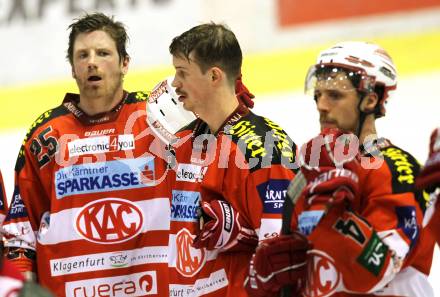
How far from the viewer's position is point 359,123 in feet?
12.1

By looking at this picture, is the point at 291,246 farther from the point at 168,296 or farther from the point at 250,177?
the point at 168,296

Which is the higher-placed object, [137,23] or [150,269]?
[137,23]

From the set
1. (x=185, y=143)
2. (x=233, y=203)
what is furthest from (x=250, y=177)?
(x=185, y=143)

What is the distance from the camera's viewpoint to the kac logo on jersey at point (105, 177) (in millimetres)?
4500

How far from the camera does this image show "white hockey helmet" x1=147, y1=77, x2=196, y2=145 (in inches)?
173

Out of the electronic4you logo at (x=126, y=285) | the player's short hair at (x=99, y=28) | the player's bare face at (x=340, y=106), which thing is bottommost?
the electronic4you logo at (x=126, y=285)

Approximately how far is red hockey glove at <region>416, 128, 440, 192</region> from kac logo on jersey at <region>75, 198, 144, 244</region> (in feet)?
5.08

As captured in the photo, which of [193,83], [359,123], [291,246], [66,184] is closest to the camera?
[291,246]

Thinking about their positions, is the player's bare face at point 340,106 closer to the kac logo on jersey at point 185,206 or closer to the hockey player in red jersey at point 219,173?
the hockey player in red jersey at point 219,173

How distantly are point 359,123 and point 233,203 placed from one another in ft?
1.73

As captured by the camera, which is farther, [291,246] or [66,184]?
[66,184]

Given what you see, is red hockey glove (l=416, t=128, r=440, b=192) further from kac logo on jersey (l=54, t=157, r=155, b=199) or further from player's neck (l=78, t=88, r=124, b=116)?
player's neck (l=78, t=88, r=124, b=116)

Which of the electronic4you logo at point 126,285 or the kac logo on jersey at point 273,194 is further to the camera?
the electronic4you logo at point 126,285

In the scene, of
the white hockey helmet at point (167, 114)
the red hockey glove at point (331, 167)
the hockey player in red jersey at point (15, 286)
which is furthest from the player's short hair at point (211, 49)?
the hockey player in red jersey at point (15, 286)
